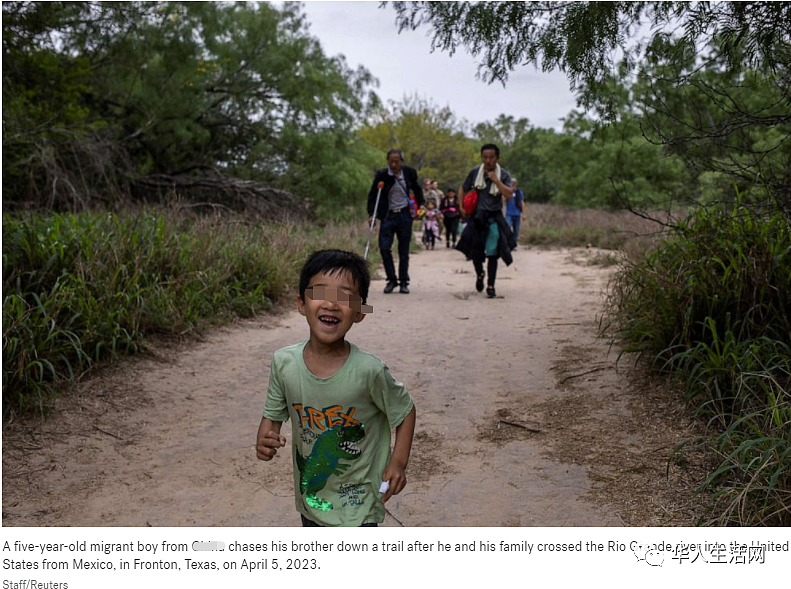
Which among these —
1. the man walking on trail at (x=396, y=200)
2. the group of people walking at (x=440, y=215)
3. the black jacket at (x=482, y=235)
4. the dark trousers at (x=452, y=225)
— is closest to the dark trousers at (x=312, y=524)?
the black jacket at (x=482, y=235)

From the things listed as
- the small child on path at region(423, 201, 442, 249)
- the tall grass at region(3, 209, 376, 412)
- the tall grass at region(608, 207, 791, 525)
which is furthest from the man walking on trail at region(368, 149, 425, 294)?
the small child on path at region(423, 201, 442, 249)

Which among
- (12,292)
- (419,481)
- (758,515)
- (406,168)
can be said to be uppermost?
(406,168)

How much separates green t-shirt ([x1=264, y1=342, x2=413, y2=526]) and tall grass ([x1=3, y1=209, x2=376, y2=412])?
2974mm

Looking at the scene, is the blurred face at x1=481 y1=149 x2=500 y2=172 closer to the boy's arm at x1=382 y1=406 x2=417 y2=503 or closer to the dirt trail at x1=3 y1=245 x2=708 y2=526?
the dirt trail at x1=3 y1=245 x2=708 y2=526

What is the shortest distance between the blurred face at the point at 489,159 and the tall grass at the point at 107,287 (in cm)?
268

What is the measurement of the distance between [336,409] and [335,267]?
43 centimetres

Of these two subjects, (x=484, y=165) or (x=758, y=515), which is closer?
(x=758, y=515)

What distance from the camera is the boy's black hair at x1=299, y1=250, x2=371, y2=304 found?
2.41 meters

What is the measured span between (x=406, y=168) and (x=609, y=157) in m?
17.2

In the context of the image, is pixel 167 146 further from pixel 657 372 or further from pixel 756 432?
pixel 756 432

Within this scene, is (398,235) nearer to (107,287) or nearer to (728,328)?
(107,287)

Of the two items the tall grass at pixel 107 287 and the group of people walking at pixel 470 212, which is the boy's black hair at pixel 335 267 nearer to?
the tall grass at pixel 107 287
